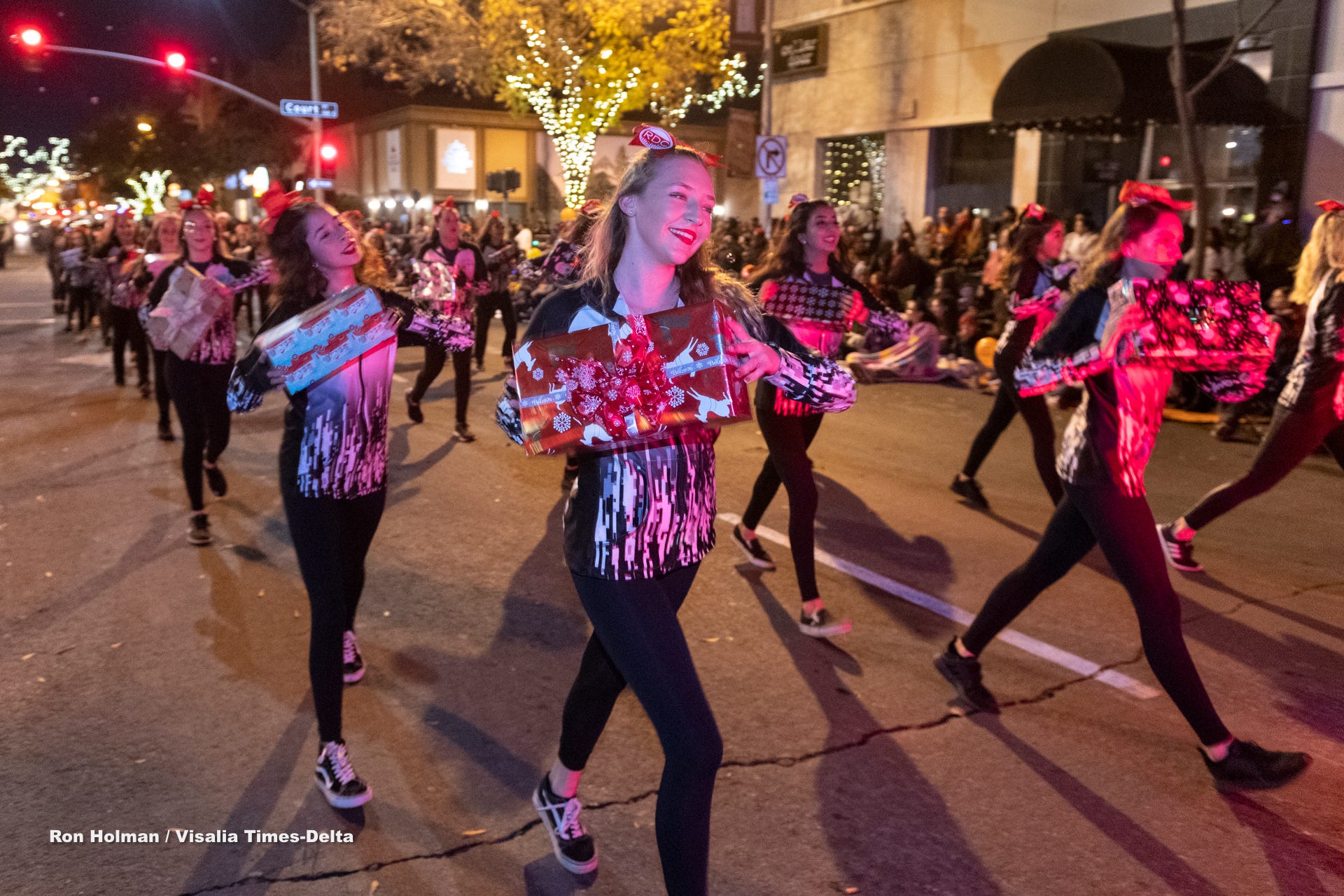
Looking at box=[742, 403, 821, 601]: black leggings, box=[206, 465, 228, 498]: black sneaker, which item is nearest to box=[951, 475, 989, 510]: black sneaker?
box=[742, 403, 821, 601]: black leggings

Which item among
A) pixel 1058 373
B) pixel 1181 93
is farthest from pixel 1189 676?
pixel 1181 93

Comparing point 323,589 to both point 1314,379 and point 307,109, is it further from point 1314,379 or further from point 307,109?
point 307,109

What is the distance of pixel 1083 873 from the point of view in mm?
3182

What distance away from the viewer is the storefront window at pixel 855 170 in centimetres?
2311

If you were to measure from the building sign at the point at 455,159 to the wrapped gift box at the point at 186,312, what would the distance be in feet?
131

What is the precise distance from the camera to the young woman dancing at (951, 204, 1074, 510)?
6781 millimetres

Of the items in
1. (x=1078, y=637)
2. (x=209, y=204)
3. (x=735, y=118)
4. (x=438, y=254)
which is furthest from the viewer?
(x=735, y=118)

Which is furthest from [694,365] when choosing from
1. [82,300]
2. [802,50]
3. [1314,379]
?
[802,50]

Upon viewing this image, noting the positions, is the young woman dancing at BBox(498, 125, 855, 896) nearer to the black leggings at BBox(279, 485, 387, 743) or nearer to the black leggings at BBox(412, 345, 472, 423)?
the black leggings at BBox(279, 485, 387, 743)

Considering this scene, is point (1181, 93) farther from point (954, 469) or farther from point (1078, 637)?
point (1078, 637)

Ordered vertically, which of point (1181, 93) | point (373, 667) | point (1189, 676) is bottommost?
point (373, 667)

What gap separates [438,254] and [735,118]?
28.6ft

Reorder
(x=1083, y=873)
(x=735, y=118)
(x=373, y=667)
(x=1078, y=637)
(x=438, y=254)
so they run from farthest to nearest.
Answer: (x=735, y=118), (x=438, y=254), (x=1078, y=637), (x=373, y=667), (x=1083, y=873)

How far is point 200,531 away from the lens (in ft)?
21.5
